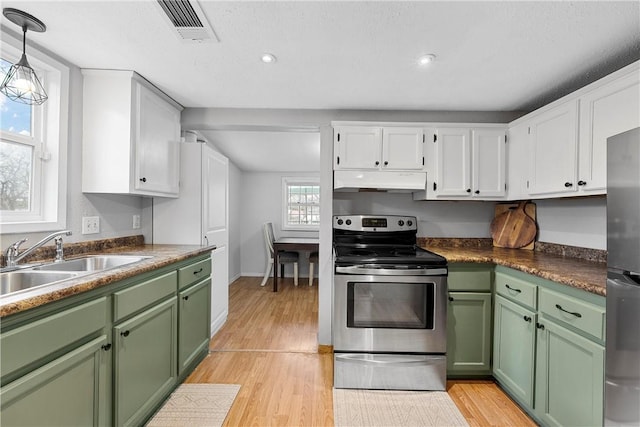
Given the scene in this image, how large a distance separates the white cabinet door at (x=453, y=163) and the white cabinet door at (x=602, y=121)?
802mm

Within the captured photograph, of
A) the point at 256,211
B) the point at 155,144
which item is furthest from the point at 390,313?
the point at 256,211

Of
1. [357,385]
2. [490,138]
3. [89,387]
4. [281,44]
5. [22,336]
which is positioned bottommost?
[357,385]

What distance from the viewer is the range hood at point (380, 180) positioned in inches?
103

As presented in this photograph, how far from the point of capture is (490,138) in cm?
265

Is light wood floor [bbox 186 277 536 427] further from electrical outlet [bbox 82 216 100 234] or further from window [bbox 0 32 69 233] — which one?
window [bbox 0 32 69 233]

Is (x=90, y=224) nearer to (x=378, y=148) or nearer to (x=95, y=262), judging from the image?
(x=95, y=262)

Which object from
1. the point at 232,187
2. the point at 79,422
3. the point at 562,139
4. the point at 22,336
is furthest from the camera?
the point at 232,187

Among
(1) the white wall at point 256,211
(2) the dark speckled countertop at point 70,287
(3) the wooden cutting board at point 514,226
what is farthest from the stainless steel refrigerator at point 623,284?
(1) the white wall at point 256,211

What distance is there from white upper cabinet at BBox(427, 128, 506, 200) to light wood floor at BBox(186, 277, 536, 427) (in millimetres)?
1471

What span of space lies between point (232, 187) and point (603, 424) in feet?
16.3

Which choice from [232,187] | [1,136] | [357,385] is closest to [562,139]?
[357,385]

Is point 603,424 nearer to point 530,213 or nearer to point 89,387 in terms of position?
point 530,213

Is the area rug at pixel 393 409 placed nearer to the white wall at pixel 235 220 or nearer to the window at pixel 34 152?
the window at pixel 34 152

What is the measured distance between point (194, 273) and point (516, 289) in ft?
7.14
